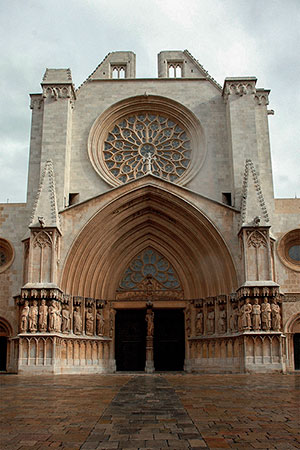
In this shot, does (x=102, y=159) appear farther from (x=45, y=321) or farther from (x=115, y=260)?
(x=45, y=321)

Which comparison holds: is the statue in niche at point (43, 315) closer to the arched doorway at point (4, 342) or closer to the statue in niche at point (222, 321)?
the arched doorway at point (4, 342)

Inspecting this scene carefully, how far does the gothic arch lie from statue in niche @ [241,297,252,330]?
46.3 inches

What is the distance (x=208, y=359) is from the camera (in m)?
16.7

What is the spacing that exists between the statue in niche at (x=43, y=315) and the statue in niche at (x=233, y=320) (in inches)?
236

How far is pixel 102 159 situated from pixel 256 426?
52.6 ft

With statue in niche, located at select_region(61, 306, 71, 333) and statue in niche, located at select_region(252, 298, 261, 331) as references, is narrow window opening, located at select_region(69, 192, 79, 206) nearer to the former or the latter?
statue in niche, located at select_region(61, 306, 71, 333)

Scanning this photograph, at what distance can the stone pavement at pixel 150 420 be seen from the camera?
4.16 metres

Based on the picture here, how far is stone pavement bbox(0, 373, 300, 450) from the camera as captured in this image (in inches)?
164

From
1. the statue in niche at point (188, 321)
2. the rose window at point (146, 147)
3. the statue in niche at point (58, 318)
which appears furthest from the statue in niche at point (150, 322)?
the rose window at point (146, 147)

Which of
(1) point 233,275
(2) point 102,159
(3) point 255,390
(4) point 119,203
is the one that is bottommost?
(3) point 255,390

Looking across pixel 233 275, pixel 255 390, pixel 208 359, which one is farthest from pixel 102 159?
pixel 255 390

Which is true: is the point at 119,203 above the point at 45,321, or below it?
above

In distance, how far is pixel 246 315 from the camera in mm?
15172

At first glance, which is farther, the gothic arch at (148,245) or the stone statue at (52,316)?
the gothic arch at (148,245)
